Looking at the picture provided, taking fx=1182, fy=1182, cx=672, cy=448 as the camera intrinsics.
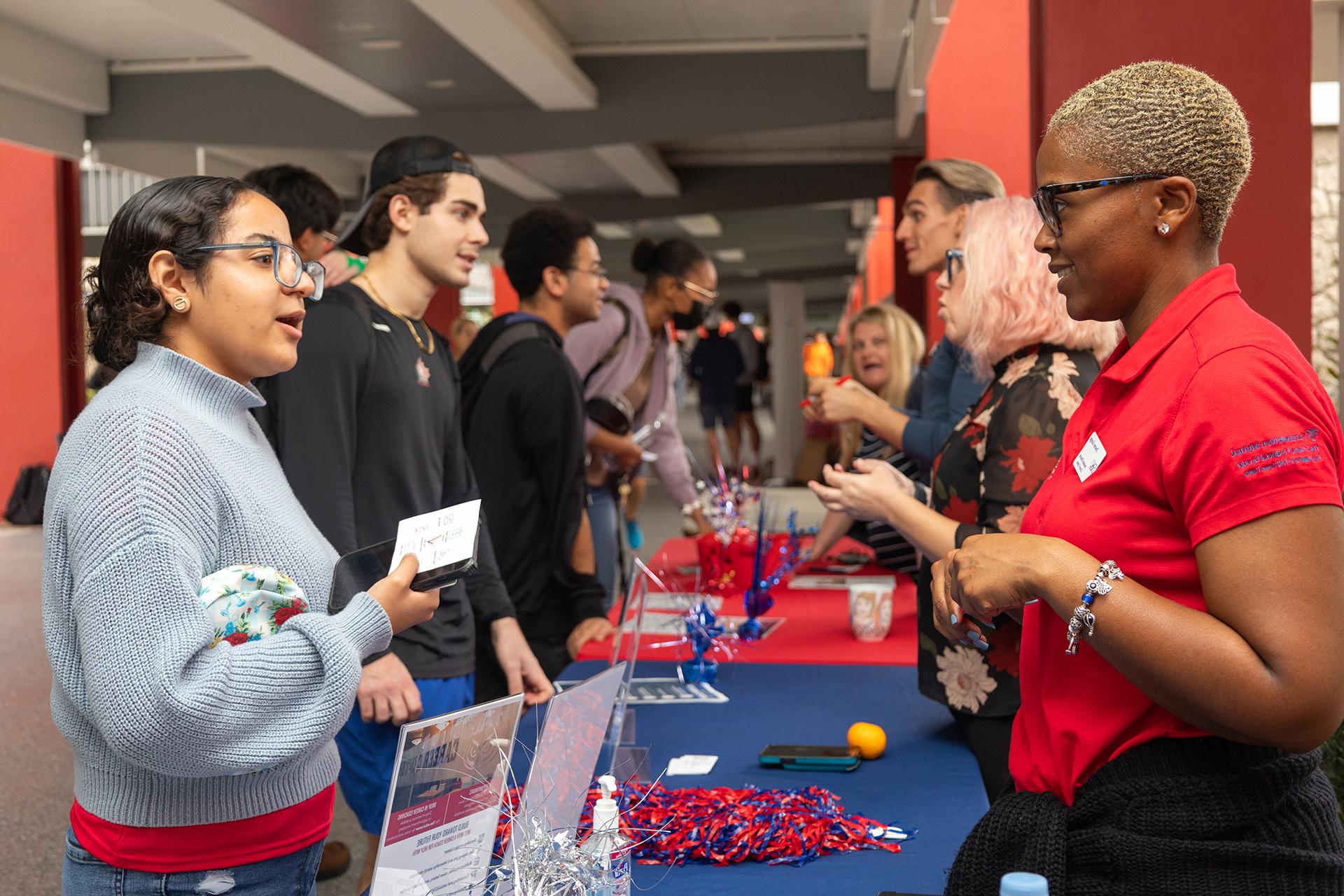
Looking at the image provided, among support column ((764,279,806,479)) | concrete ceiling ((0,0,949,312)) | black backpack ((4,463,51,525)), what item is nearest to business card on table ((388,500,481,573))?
concrete ceiling ((0,0,949,312))

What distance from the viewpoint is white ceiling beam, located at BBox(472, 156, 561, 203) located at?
33.8 ft

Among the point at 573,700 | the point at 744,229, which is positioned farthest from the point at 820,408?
the point at 744,229

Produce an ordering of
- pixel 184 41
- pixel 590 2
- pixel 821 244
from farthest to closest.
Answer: pixel 821 244 < pixel 184 41 < pixel 590 2

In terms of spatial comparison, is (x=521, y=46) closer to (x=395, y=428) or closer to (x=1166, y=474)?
(x=395, y=428)

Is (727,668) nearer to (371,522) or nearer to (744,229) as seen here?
(371,522)

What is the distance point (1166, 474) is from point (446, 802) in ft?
2.33

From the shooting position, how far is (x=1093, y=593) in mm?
990

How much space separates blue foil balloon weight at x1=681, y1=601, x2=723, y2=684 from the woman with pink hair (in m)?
0.59

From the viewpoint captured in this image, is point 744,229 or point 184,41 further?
point 744,229

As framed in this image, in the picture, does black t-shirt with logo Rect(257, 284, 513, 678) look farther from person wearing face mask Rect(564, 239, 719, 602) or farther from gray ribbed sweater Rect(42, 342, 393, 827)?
person wearing face mask Rect(564, 239, 719, 602)

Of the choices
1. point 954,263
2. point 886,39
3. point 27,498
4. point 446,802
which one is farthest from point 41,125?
point 446,802

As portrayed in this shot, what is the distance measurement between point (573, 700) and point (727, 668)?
1382 mm

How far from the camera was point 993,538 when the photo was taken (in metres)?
1.08

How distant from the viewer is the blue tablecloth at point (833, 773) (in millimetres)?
1421
